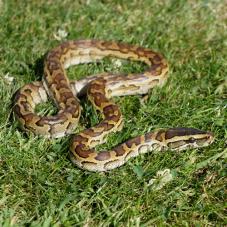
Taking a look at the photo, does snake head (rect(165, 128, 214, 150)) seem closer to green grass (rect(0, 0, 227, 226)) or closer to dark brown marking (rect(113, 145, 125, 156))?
green grass (rect(0, 0, 227, 226))

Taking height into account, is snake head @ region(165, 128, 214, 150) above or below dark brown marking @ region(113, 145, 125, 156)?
below

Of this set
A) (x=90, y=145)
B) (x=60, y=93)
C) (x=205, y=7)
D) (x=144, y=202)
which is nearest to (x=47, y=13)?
(x=60, y=93)

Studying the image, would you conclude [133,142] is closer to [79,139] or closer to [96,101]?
[79,139]

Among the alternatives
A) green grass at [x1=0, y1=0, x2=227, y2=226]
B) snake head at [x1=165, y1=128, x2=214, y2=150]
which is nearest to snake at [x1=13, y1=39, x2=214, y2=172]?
snake head at [x1=165, y1=128, x2=214, y2=150]

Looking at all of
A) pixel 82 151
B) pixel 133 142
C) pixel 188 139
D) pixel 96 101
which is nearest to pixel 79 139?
pixel 82 151

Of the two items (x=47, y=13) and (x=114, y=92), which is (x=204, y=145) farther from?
(x=47, y=13)

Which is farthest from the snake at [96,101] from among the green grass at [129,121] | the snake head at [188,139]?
the green grass at [129,121]
